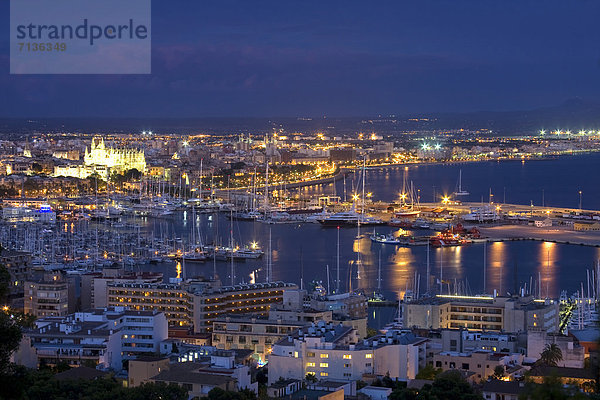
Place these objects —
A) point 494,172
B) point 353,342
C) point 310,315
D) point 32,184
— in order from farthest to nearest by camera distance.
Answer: point 494,172 → point 32,184 → point 310,315 → point 353,342

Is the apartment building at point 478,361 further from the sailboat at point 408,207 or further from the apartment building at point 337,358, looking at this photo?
the sailboat at point 408,207

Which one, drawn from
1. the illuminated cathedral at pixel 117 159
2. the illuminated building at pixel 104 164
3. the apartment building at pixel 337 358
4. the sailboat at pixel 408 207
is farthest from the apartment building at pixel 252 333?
the illuminated cathedral at pixel 117 159

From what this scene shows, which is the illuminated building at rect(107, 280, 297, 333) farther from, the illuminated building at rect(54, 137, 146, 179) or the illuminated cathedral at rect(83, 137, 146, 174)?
the illuminated cathedral at rect(83, 137, 146, 174)

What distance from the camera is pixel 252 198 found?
27.4 m

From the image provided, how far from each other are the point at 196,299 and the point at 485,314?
2.47 m

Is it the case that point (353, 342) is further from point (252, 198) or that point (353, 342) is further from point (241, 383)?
point (252, 198)

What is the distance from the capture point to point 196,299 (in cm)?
973

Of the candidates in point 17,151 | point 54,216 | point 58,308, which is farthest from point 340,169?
point 58,308

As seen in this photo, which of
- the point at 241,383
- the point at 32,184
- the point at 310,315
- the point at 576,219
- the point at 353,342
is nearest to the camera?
the point at 241,383

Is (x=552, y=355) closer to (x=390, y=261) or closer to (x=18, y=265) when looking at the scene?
(x=18, y=265)

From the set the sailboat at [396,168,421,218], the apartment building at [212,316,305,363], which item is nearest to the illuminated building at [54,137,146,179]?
the sailboat at [396,168,421,218]

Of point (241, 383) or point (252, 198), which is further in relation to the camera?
point (252, 198)

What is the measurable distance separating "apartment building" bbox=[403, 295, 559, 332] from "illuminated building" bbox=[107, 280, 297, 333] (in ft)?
4.47

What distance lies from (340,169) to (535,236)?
22.5 m
